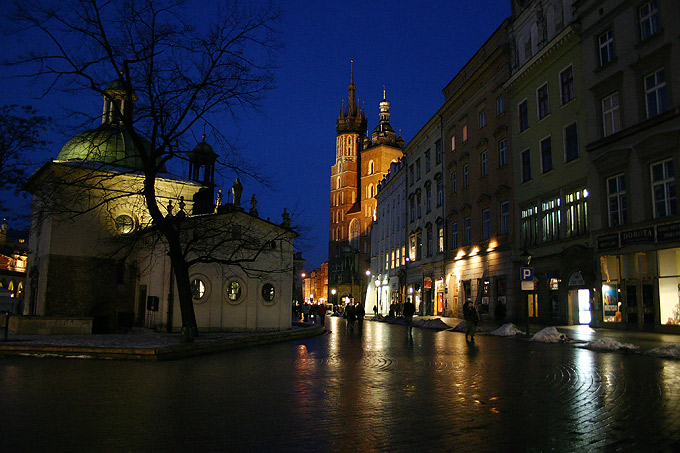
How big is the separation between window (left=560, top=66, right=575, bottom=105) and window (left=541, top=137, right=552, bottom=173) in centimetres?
242

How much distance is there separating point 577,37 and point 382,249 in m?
43.4

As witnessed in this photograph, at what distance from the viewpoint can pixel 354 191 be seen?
428 feet

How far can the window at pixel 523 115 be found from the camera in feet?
106

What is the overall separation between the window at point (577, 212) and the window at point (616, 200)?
5.45 ft

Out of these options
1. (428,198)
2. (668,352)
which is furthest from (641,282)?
(428,198)

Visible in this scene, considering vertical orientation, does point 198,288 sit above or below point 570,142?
below

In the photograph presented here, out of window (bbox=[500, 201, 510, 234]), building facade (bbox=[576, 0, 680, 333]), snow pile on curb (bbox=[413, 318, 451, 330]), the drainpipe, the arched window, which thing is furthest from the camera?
the arched window

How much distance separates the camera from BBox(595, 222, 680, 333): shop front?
823 inches

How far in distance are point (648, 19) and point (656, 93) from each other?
3.34 metres

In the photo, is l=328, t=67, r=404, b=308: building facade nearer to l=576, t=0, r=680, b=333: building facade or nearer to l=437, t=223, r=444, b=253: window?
l=437, t=223, r=444, b=253: window

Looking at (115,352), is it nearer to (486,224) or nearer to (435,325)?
(435,325)

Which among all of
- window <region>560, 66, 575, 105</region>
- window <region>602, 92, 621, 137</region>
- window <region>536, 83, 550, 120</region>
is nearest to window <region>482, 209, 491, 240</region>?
window <region>536, 83, 550, 120</region>

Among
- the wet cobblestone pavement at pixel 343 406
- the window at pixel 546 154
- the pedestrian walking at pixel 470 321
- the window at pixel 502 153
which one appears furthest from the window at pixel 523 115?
the wet cobblestone pavement at pixel 343 406

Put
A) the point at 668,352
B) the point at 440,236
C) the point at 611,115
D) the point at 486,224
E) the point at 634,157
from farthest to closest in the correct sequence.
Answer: the point at 440,236 → the point at 486,224 → the point at 611,115 → the point at 634,157 → the point at 668,352
